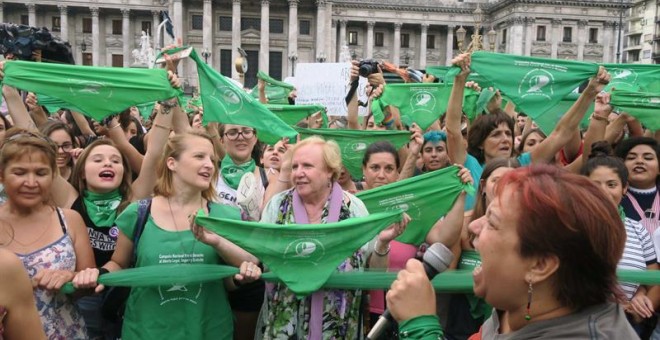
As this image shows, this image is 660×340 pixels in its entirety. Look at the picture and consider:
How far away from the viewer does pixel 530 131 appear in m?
5.90

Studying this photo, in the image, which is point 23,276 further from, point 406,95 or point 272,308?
point 406,95

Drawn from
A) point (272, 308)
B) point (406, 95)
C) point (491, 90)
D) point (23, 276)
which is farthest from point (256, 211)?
point (491, 90)

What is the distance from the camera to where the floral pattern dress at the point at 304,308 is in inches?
126

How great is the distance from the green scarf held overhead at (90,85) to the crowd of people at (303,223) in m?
0.14

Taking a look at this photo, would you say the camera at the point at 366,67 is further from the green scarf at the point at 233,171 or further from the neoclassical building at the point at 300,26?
the neoclassical building at the point at 300,26

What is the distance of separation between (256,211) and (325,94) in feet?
30.6

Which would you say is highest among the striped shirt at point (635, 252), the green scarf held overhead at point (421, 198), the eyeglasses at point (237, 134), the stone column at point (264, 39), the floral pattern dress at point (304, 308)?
the stone column at point (264, 39)

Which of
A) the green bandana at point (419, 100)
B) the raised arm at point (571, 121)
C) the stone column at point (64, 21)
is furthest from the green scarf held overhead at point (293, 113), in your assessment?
the stone column at point (64, 21)

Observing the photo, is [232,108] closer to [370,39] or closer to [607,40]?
[370,39]

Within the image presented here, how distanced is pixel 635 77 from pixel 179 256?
541cm

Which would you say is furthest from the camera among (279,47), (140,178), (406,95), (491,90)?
(279,47)

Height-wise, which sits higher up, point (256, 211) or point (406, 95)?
point (406, 95)

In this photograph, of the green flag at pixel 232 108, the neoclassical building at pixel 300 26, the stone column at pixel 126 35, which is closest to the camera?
the green flag at pixel 232 108

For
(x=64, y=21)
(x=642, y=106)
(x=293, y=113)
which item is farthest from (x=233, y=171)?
(x=64, y=21)
